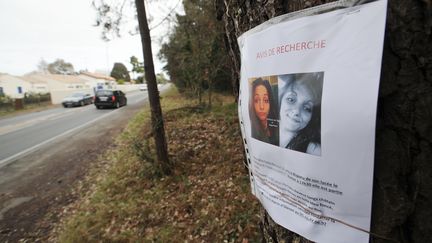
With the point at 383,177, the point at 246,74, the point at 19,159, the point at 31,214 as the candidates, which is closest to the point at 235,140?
the point at 31,214

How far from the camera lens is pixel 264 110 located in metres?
0.97

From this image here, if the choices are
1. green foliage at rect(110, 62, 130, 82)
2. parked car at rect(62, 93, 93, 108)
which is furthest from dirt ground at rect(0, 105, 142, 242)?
green foliage at rect(110, 62, 130, 82)

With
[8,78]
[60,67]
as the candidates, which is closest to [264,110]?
[8,78]

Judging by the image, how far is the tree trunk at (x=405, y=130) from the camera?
0.61 meters

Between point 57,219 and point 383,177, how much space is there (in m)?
4.59

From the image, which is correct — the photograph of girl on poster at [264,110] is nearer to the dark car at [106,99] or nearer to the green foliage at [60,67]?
the dark car at [106,99]

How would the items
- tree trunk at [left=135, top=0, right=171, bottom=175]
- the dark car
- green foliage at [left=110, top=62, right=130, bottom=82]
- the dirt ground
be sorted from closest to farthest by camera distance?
the dirt ground < tree trunk at [left=135, top=0, right=171, bottom=175] < the dark car < green foliage at [left=110, top=62, right=130, bottom=82]

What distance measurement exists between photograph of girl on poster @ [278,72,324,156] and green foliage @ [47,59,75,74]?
3016 inches

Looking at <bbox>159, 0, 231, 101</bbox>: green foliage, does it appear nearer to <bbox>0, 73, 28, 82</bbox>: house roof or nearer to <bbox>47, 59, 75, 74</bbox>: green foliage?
<bbox>0, 73, 28, 82</bbox>: house roof

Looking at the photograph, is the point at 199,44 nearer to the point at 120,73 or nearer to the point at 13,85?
the point at 13,85

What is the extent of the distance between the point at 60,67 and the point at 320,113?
258 feet

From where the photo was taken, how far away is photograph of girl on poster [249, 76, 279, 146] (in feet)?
2.99

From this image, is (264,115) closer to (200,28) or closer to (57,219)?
(57,219)

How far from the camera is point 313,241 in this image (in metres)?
0.89
